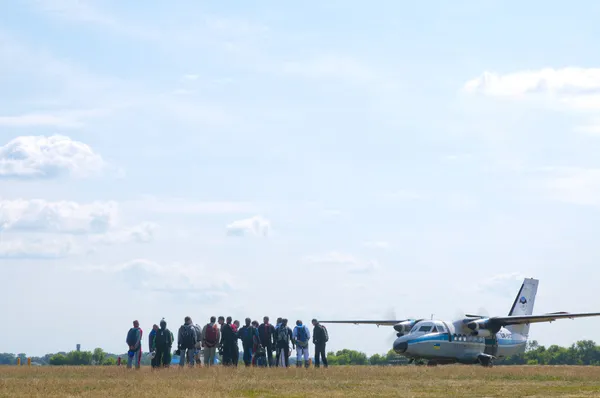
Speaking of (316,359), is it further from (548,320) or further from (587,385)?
(548,320)

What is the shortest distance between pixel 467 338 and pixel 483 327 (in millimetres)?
1294

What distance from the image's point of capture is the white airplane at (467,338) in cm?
4200

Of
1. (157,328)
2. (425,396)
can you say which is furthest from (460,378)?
(157,328)

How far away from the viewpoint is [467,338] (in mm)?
44500

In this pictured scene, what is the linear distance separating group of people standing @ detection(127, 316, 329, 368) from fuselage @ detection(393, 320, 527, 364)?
726 cm

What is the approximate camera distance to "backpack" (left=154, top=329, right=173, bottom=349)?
31.8 meters

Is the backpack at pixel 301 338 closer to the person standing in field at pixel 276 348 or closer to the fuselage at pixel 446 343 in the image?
the person standing in field at pixel 276 348

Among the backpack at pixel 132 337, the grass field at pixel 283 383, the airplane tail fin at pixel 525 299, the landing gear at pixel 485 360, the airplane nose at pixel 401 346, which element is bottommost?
the grass field at pixel 283 383

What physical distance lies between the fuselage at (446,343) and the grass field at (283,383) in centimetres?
1010

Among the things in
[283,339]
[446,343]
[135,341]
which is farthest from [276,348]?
[446,343]

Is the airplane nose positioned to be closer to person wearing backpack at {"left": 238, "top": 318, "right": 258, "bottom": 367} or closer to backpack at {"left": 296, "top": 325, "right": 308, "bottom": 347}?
backpack at {"left": 296, "top": 325, "right": 308, "bottom": 347}

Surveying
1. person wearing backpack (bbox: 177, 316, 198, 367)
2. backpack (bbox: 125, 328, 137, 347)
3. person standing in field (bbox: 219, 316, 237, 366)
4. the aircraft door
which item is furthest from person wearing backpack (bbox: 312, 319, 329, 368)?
the aircraft door

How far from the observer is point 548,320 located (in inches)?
1823

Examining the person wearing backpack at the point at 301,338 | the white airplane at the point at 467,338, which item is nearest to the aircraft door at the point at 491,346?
the white airplane at the point at 467,338
